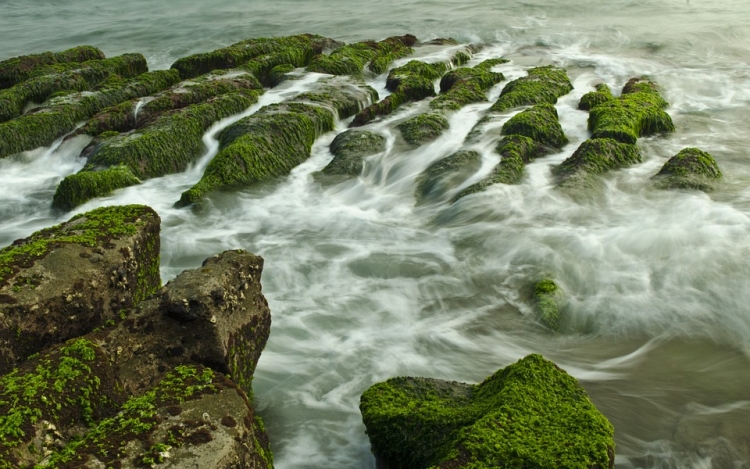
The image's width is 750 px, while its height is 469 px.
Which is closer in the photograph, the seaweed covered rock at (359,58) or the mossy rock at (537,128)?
the mossy rock at (537,128)

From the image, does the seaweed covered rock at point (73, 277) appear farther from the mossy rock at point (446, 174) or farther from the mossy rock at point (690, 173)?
the mossy rock at point (690, 173)

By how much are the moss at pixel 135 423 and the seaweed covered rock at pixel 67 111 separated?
8.77 metres

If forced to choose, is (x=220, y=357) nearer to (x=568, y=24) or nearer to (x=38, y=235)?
(x=38, y=235)

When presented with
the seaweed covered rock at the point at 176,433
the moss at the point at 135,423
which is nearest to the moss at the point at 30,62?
the moss at the point at 135,423

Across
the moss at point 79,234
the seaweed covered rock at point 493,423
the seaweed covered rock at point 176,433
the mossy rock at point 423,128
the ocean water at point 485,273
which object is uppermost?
the moss at point 79,234

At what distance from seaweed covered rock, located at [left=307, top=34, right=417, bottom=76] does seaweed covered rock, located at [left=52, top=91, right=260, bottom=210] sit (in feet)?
11.9

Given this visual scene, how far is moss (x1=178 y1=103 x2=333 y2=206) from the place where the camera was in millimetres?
9180

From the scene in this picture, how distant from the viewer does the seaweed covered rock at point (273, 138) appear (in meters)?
9.21

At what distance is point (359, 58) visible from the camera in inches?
592

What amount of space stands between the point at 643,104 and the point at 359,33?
39.3ft

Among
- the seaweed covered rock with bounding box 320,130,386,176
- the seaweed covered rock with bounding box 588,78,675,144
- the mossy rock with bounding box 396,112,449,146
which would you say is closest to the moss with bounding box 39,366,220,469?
the seaweed covered rock with bounding box 320,130,386,176

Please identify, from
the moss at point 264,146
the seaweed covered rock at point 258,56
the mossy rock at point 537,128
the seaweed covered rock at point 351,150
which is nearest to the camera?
the moss at point 264,146

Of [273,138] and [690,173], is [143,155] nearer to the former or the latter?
[273,138]

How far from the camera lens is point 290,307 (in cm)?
650
